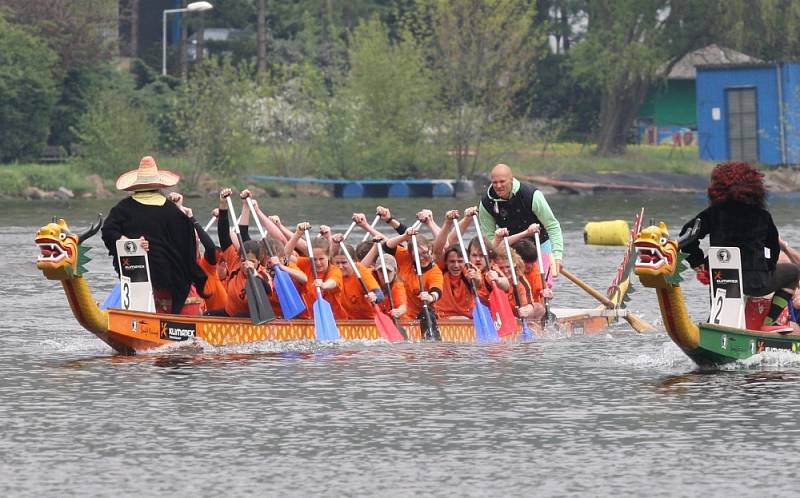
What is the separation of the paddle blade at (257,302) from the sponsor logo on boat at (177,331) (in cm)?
61

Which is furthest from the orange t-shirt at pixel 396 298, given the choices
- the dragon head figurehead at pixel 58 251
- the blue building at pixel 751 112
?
the blue building at pixel 751 112

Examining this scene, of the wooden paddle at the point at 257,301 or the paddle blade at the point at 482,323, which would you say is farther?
the paddle blade at the point at 482,323

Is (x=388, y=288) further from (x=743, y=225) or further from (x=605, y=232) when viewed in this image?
(x=605, y=232)

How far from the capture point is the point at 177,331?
59.4ft

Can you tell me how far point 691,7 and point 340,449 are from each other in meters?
57.3

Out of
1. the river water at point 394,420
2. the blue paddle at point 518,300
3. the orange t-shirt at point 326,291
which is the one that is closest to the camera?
the river water at point 394,420

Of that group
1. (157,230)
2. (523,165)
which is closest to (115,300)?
(157,230)

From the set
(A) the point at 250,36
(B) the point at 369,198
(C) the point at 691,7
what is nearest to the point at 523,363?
(B) the point at 369,198

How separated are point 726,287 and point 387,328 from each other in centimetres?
414

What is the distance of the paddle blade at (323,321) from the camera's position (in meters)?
18.9

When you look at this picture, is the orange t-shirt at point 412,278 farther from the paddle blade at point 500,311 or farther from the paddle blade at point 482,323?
the paddle blade at point 500,311

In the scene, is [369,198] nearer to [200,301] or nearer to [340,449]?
[200,301]

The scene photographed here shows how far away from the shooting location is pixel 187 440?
13602 millimetres

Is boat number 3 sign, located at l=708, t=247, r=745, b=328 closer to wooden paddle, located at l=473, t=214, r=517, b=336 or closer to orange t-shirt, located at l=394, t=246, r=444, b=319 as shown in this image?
wooden paddle, located at l=473, t=214, r=517, b=336
